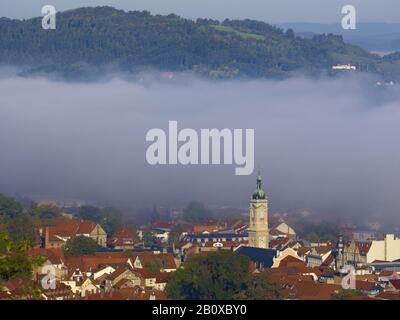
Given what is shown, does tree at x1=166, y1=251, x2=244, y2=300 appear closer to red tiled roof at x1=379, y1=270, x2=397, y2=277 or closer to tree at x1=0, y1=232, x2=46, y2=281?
red tiled roof at x1=379, y1=270, x2=397, y2=277

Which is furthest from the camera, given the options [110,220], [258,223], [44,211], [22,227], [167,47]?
[167,47]

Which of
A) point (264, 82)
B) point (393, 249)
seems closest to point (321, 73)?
point (264, 82)

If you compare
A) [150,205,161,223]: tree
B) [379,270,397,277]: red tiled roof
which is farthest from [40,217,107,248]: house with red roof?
[379,270,397,277]: red tiled roof

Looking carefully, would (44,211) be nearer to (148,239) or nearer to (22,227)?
(148,239)
